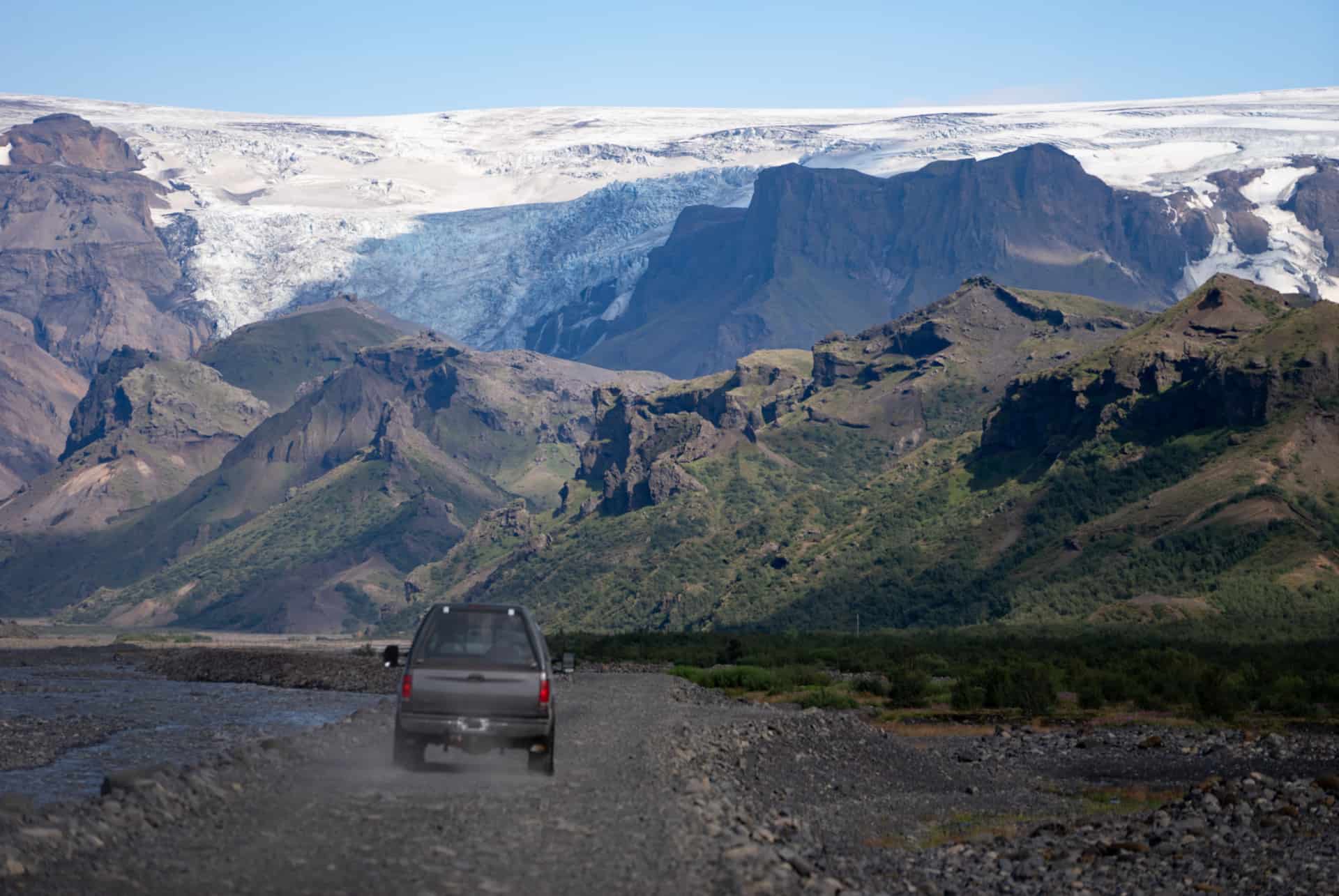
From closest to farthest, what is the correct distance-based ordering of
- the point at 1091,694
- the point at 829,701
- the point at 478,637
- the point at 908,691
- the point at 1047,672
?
the point at 478,637
the point at 829,701
the point at 1091,694
the point at 908,691
the point at 1047,672

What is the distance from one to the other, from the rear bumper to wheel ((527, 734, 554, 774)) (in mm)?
635

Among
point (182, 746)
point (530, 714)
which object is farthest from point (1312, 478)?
point (530, 714)

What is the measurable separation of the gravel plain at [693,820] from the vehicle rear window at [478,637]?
2785 millimetres

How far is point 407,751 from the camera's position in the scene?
38406mm

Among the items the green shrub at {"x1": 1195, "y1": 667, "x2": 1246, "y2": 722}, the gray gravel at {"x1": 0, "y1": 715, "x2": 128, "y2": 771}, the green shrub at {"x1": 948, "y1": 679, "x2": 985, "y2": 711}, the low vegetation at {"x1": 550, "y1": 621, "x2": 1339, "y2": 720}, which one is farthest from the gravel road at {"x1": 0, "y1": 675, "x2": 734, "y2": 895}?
the green shrub at {"x1": 948, "y1": 679, "x2": 985, "y2": 711}

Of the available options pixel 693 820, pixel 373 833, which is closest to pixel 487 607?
pixel 693 820

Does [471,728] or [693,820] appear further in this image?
[471,728]

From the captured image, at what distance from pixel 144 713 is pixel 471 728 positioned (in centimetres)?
5489

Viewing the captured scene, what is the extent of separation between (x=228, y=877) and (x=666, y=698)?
2508 inches

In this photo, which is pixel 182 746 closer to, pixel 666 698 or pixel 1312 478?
pixel 666 698

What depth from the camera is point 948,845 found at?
43.5 m

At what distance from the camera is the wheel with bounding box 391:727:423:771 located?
1502 inches

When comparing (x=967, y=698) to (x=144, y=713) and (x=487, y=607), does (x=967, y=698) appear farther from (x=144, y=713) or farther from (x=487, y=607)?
(x=487, y=607)

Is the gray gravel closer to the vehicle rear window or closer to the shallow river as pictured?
the shallow river
